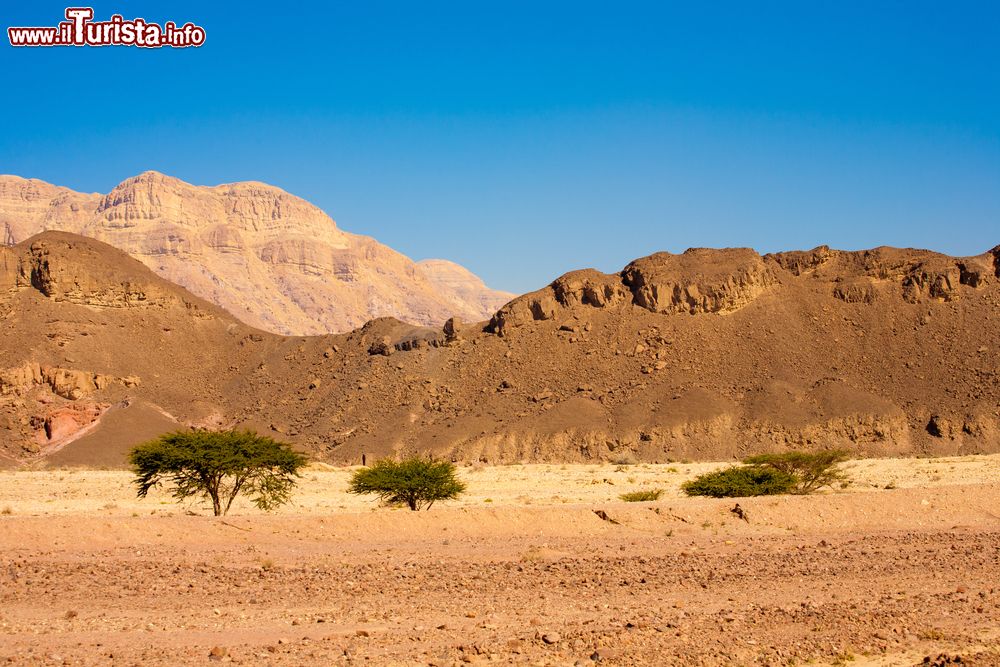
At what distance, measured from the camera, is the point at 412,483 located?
3195 centimetres

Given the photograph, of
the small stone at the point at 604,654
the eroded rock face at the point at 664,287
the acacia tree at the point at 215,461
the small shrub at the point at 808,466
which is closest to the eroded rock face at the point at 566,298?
the eroded rock face at the point at 664,287

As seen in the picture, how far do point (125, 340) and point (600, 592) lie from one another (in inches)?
2958

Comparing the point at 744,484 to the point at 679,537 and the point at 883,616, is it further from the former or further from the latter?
the point at 883,616

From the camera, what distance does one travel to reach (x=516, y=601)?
15055mm

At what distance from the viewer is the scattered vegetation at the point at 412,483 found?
32062 millimetres

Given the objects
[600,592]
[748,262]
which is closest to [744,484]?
[600,592]

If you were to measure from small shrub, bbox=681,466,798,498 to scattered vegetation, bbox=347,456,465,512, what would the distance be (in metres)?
7.26

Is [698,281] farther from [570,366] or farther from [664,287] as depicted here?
[570,366]

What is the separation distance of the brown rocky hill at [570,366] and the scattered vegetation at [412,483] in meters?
33.9

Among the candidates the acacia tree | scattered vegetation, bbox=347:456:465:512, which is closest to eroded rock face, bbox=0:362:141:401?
the acacia tree

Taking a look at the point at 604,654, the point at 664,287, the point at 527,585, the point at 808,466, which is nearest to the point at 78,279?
the point at 664,287

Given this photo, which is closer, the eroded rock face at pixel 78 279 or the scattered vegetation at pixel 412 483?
the scattered vegetation at pixel 412 483

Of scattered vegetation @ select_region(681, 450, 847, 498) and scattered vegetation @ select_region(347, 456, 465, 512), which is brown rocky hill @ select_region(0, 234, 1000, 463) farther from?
scattered vegetation @ select_region(347, 456, 465, 512)

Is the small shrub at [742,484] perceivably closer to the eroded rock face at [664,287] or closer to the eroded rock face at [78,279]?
the eroded rock face at [664,287]
